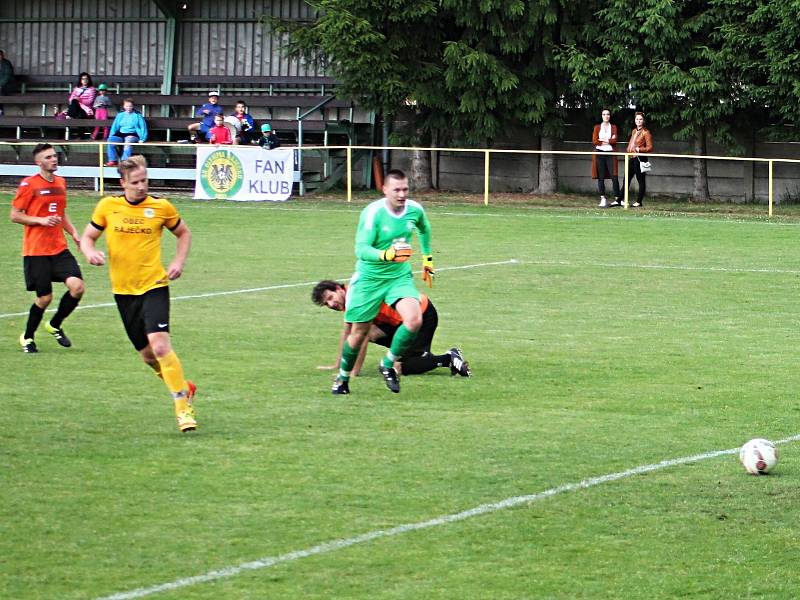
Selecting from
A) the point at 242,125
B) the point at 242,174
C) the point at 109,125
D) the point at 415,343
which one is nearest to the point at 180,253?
the point at 415,343

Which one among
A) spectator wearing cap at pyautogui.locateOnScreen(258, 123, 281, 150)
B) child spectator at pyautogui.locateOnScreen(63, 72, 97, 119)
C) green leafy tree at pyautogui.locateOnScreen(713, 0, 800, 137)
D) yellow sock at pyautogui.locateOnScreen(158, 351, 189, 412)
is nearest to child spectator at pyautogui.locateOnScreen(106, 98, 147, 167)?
child spectator at pyautogui.locateOnScreen(63, 72, 97, 119)

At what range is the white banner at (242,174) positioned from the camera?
32031mm

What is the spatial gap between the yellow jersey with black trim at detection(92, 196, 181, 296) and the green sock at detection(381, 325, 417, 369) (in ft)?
6.72

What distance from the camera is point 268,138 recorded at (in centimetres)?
3294

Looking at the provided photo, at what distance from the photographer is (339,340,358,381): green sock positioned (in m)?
11.5

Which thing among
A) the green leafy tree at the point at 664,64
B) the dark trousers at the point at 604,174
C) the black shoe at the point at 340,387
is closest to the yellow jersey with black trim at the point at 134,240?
the black shoe at the point at 340,387

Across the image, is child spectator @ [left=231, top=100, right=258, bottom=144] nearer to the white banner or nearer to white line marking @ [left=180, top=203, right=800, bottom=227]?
the white banner

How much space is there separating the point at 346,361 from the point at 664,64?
21.9 meters

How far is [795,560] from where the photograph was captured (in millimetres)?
7145

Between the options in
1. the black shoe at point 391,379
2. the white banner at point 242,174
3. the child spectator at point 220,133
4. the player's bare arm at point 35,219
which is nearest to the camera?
the black shoe at point 391,379

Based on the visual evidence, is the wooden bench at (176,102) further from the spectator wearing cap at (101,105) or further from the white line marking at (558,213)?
the white line marking at (558,213)

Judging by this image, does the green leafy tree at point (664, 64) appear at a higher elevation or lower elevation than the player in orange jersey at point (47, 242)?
higher

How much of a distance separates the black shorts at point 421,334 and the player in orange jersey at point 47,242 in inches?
134

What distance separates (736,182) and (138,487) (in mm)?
27358
